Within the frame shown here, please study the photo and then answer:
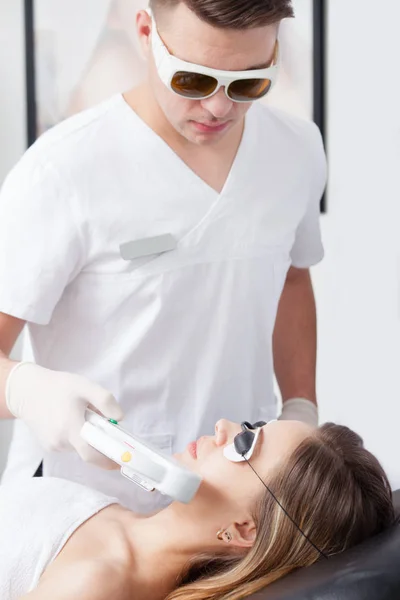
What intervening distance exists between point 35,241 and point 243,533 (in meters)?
0.62

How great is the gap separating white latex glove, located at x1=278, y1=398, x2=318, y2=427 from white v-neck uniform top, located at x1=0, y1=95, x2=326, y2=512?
149 mm

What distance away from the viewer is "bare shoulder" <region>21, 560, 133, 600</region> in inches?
52.9

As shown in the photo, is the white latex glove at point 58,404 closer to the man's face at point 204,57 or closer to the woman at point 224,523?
the woman at point 224,523

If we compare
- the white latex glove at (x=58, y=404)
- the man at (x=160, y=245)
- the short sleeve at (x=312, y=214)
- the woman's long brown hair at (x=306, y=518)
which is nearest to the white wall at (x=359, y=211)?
the short sleeve at (x=312, y=214)

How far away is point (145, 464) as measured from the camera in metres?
1.26

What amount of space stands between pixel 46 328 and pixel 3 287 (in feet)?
0.51

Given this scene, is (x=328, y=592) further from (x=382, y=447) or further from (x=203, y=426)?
(x=382, y=447)

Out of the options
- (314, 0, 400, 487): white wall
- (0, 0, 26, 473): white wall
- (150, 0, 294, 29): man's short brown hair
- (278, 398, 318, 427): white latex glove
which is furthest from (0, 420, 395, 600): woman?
(0, 0, 26, 473): white wall

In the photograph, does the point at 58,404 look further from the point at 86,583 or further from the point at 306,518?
the point at 306,518

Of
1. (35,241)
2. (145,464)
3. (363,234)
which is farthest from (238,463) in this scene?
(363,234)

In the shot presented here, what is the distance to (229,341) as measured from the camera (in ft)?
5.64

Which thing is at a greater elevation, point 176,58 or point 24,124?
point 176,58

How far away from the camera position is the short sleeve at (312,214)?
1.89 m

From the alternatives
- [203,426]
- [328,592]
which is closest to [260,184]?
[203,426]
